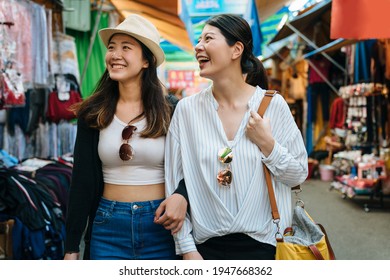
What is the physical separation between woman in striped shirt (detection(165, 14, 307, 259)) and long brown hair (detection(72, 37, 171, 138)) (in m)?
0.16

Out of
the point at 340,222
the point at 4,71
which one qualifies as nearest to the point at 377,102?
the point at 340,222

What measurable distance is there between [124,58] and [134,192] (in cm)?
56

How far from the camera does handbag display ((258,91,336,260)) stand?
5.09 feet

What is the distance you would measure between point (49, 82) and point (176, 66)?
15.1m

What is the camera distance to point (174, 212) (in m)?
1.64

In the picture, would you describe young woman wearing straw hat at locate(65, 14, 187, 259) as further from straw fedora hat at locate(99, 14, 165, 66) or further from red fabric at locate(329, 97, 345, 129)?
red fabric at locate(329, 97, 345, 129)

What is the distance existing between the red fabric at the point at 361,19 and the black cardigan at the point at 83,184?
51.2 inches

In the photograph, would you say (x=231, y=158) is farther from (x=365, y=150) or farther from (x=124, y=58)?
(x=365, y=150)

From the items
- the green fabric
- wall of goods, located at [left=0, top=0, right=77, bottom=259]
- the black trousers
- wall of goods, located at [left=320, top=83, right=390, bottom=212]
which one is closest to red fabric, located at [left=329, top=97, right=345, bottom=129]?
wall of goods, located at [left=320, top=83, right=390, bottom=212]

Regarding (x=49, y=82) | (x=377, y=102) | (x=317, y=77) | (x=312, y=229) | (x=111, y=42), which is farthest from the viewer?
(x=317, y=77)

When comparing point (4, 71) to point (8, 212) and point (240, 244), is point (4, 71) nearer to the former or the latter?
point (8, 212)

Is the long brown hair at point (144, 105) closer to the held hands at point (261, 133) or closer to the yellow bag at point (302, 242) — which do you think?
the held hands at point (261, 133)

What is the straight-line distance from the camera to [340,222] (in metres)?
5.06

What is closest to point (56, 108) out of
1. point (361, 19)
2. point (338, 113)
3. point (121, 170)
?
point (121, 170)
